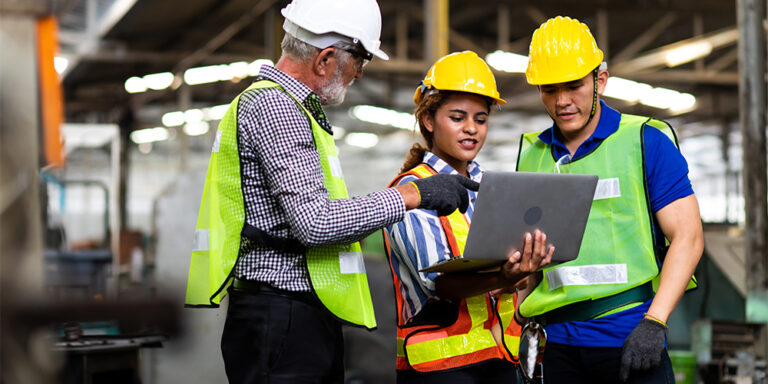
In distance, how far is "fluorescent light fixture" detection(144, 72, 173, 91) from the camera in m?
16.8

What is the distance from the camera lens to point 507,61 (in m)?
14.6

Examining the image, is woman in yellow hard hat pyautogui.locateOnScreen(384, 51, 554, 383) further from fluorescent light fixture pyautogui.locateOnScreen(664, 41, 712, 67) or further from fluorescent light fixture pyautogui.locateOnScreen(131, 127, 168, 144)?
fluorescent light fixture pyautogui.locateOnScreen(131, 127, 168, 144)

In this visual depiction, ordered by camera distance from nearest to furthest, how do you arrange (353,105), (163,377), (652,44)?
(163,377) → (652,44) → (353,105)

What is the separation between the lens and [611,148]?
7.97 ft

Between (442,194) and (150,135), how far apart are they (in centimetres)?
2331

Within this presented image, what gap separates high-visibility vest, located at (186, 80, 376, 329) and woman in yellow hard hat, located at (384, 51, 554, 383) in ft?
0.81

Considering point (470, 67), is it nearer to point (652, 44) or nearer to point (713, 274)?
point (713, 274)

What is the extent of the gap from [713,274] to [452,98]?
18.6 ft

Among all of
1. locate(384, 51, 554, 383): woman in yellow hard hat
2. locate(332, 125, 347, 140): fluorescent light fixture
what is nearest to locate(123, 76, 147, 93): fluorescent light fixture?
locate(332, 125, 347, 140): fluorescent light fixture

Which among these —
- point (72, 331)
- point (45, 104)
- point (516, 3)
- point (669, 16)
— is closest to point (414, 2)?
point (516, 3)

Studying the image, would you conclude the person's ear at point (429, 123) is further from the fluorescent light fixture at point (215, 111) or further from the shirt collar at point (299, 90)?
the fluorescent light fixture at point (215, 111)

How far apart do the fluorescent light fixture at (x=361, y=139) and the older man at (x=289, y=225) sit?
19917 mm

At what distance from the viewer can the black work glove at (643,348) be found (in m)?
2.22

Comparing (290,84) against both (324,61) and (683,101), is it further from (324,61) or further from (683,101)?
(683,101)
